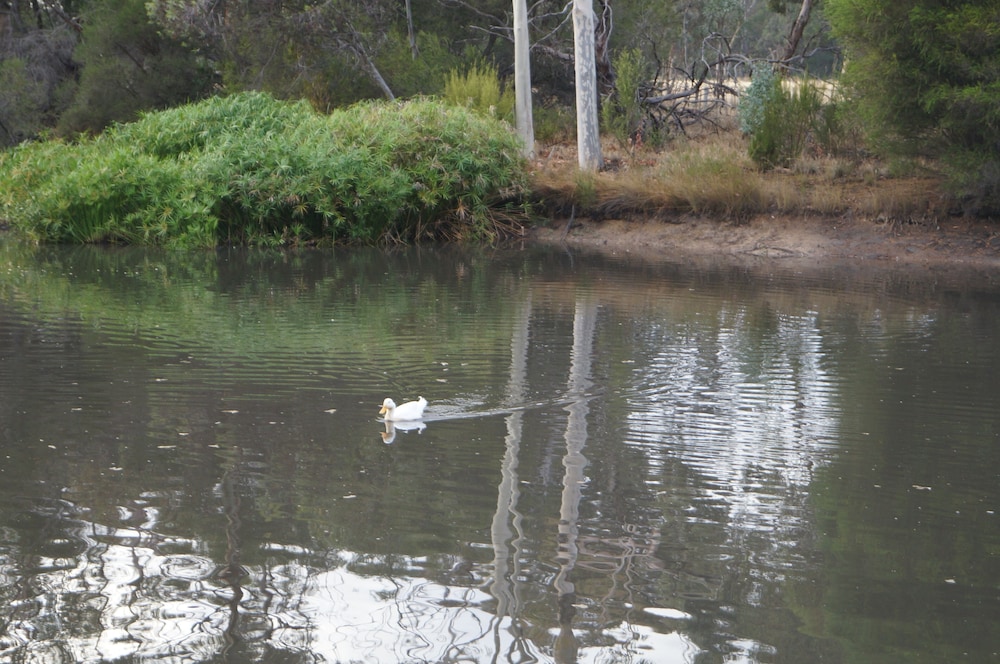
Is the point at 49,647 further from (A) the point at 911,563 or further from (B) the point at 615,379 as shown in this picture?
(B) the point at 615,379

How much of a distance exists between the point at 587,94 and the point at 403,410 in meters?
14.9

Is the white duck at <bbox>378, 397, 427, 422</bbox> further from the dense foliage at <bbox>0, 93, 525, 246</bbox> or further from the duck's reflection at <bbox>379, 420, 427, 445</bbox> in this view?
the dense foliage at <bbox>0, 93, 525, 246</bbox>

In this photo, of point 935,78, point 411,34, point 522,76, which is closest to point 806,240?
point 935,78

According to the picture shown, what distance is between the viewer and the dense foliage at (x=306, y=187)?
1867 centimetres

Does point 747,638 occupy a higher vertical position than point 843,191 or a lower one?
lower

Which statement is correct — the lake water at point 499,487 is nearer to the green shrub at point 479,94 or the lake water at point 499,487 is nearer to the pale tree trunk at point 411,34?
the green shrub at point 479,94

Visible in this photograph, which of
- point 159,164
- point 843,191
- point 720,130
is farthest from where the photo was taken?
point 720,130

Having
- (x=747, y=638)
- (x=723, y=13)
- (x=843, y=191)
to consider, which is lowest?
(x=747, y=638)

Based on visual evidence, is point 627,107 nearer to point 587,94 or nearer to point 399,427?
point 587,94

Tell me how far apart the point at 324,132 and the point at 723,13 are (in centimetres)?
1900

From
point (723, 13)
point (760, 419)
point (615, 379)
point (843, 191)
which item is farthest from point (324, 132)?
point (723, 13)

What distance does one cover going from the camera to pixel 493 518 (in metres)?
5.77

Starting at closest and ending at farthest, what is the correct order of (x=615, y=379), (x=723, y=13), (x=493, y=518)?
(x=493, y=518) → (x=615, y=379) → (x=723, y=13)

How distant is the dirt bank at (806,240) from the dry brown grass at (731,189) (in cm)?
22
